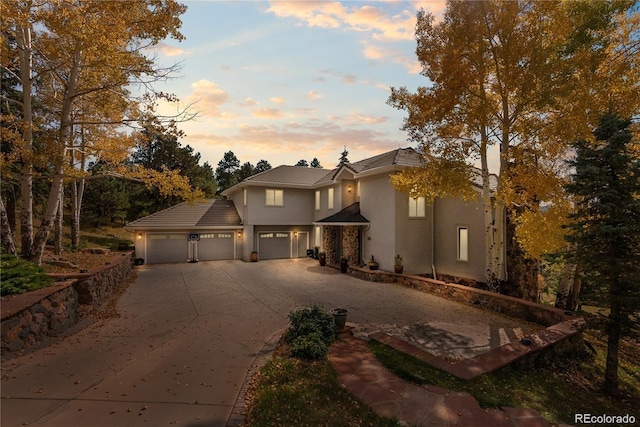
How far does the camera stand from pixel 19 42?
9.47 meters

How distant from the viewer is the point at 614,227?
19.9 ft

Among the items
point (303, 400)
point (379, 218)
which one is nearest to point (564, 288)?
point (379, 218)

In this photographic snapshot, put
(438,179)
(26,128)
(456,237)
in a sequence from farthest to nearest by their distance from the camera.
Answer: (456,237), (438,179), (26,128)

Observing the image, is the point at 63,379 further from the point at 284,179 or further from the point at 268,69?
the point at 284,179

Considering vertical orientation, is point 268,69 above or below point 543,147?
above

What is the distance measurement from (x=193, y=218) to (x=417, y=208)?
50.8 ft

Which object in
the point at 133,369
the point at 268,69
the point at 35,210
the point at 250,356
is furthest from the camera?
the point at 35,210

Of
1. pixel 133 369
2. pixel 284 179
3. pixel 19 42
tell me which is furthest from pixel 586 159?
pixel 284 179

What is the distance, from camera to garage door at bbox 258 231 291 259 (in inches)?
884

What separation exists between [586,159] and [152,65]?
1265 cm

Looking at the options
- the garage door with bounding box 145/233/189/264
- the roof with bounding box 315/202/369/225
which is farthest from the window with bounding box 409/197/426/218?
the garage door with bounding box 145/233/189/264

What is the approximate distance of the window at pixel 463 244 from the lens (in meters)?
14.2

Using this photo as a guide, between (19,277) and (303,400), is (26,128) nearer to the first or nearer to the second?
(19,277)

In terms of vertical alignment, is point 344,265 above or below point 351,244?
below
